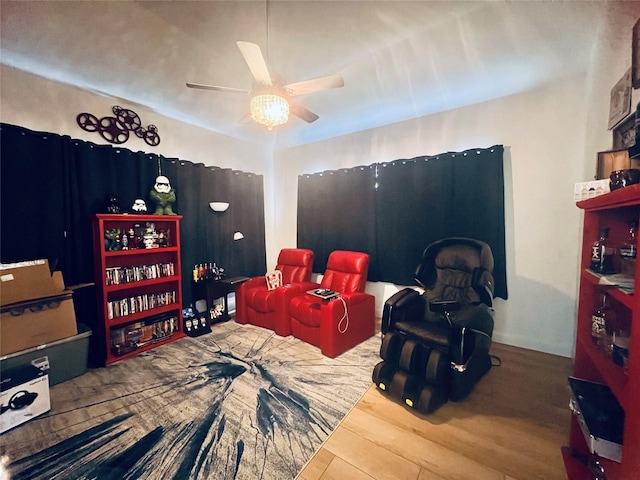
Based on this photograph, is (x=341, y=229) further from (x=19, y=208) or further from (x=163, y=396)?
(x=19, y=208)

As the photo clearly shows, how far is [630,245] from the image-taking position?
3.64ft

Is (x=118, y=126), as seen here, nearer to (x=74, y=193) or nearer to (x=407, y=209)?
(x=74, y=193)

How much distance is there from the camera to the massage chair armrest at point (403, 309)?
2.14 metres

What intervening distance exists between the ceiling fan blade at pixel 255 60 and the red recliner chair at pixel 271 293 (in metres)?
2.10

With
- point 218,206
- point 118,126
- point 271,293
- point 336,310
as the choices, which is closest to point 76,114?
point 118,126

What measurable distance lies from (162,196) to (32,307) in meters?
1.43

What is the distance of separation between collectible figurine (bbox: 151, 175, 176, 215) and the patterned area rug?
1.54 m

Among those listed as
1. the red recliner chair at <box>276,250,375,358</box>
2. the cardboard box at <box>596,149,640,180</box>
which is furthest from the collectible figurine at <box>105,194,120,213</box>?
the cardboard box at <box>596,149,640,180</box>

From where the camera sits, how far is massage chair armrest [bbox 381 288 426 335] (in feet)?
7.04

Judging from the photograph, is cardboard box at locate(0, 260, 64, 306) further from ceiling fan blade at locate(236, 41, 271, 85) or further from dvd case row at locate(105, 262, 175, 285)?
ceiling fan blade at locate(236, 41, 271, 85)

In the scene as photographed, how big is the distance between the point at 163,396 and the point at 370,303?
2081 millimetres

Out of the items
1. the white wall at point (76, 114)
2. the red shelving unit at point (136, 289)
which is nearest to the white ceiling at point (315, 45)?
the white wall at point (76, 114)

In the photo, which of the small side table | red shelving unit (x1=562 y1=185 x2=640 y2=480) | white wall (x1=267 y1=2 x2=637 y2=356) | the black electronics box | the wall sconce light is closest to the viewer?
red shelving unit (x1=562 y1=185 x2=640 y2=480)

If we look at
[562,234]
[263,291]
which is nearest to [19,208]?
[263,291]
